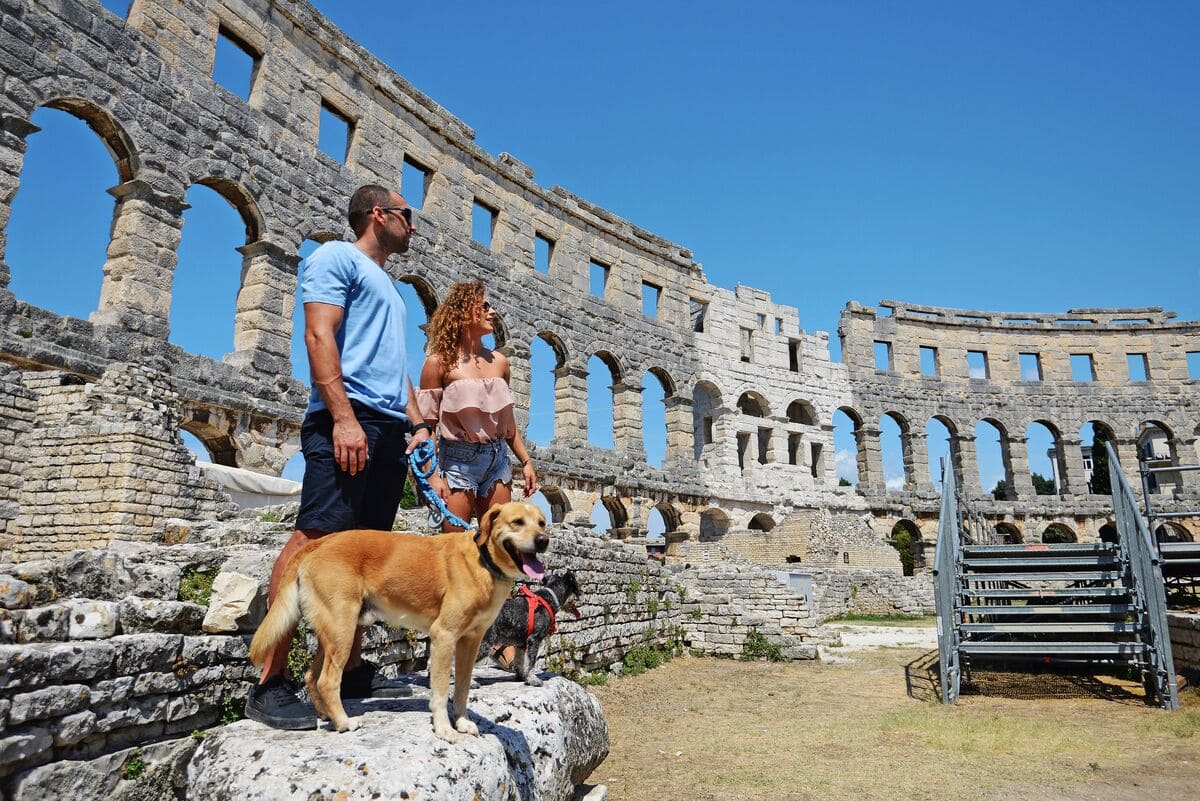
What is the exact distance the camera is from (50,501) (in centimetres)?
789

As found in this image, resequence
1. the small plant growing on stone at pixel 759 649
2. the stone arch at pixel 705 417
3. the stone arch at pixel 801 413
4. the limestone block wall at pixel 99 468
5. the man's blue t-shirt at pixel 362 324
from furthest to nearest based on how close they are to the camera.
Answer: the stone arch at pixel 801 413 < the stone arch at pixel 705 417 < the small plant growing on stone at pixel 759 649 < the limestone block wall at pixel 99 468 < the man's blue t-shirt at pixel 362 324

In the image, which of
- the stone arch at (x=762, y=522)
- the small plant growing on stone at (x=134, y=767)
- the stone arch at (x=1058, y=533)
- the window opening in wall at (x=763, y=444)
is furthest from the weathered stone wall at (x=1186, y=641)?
the stone arch at (x=1058, y=533)

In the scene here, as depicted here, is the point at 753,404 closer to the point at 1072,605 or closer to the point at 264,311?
the point at 264,311

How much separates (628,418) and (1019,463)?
1743cm

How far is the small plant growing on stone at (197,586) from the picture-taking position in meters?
3.63

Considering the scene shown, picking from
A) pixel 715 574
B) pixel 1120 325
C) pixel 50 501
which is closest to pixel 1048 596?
pixel 715 574

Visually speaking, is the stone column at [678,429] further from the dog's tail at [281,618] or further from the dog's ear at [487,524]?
the dog's tail at [281,618]

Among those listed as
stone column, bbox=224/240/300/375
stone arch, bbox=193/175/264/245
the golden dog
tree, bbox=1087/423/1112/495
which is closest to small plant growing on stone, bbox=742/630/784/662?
stone column, bbox=224/240/300/375

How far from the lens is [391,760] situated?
89.8 inches

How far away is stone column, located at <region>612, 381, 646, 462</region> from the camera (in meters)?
20.5

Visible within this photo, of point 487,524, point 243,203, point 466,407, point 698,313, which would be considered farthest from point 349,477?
point 698,313

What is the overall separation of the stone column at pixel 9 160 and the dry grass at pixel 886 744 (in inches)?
354

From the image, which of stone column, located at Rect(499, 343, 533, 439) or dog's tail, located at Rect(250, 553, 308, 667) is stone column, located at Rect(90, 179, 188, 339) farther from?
dog's tail, located at Rect(250, 553, 308, 667)

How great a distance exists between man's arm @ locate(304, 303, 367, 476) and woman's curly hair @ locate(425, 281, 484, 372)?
1.23 metres
